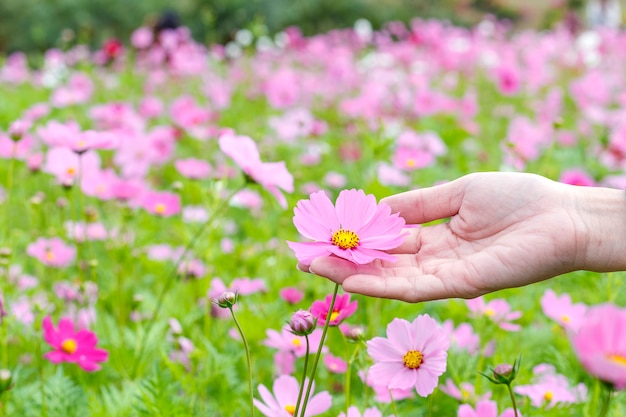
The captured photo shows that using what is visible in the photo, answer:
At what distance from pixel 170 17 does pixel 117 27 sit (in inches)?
121

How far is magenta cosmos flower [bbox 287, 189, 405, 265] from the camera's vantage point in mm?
812

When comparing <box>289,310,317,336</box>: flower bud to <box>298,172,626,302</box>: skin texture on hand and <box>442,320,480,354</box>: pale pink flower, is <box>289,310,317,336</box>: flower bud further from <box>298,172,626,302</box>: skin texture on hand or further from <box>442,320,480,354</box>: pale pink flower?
<box>442,320,480,354</box>: pale pink flower

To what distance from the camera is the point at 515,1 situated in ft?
42.9

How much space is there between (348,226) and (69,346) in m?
0.54

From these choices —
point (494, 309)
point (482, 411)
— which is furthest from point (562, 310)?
point (482, 411)

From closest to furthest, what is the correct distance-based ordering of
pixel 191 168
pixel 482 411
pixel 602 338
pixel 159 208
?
pixel 602 338, pixel 482 411, pixel 159 208, pixel 191 168

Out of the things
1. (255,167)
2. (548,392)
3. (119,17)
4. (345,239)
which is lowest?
(548,392)

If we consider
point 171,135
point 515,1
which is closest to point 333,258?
point 171,135

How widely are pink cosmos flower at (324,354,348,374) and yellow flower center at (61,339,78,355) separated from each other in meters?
0.43

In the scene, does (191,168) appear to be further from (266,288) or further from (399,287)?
(399,287)

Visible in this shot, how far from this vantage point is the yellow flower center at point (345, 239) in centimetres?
83

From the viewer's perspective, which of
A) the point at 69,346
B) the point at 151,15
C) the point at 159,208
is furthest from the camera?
the point at 151,15

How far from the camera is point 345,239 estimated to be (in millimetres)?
839

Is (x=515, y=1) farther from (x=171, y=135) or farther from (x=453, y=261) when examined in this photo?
(x=453, y=261)
